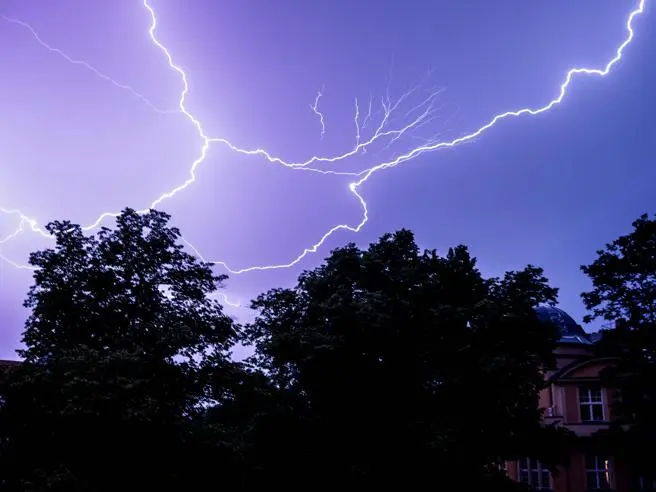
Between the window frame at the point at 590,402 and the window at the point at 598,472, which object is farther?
the window frame at the point at 590,402

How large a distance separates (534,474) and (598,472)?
3674 mm

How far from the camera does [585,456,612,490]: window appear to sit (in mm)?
26781

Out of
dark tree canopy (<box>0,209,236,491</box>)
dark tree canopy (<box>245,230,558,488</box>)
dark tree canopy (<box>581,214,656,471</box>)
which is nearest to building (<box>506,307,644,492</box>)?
dark tree canopy (<box>581,214,656,471</box>)

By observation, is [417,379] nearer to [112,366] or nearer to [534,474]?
[112,366]

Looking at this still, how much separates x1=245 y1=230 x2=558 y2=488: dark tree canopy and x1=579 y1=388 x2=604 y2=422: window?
1373cm

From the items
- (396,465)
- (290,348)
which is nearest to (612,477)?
(396,465)


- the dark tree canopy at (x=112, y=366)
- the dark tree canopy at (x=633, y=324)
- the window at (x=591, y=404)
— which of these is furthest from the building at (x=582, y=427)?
the dark tree canopy at (x=112, y=366)

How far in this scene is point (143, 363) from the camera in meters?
16.7

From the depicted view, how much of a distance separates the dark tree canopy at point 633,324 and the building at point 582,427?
235 inches

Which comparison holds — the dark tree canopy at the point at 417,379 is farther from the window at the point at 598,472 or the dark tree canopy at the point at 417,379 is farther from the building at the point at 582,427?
the window at the point at 598,472

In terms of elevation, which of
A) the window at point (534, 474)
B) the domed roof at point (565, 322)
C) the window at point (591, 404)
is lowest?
the window at point (534, 474)

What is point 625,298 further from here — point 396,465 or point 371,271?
point 396,465

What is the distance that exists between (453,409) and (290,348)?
19.4 ft

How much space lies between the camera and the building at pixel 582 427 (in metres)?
26.6
